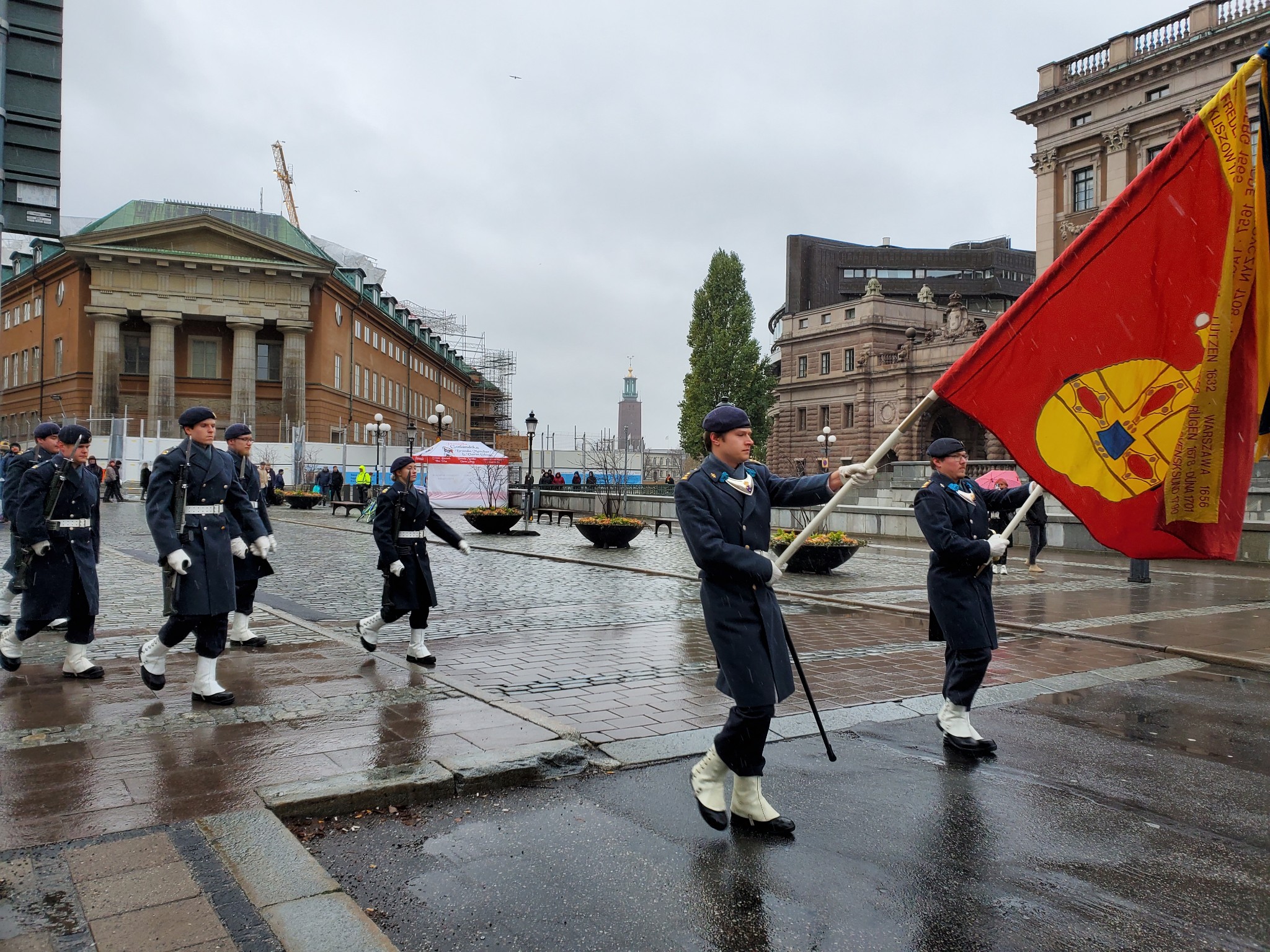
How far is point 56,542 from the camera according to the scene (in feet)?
23.2

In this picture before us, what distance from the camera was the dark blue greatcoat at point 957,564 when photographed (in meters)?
5.52

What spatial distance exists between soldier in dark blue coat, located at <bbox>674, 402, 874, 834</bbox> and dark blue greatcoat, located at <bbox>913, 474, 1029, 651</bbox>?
60.3 inches

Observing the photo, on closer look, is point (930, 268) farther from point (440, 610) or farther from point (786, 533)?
point (440, 610)

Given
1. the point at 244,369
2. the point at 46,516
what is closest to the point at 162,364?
the point at 244,369

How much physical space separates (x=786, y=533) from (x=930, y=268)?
257 feet

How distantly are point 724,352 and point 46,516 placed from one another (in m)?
64.1

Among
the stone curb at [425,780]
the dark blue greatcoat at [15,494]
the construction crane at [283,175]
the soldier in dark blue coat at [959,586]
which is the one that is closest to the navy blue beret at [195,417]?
the dark blue greatcoat at [15,494]

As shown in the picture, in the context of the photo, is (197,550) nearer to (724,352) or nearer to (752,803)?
(752,803)

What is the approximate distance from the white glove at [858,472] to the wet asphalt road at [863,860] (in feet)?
5.25

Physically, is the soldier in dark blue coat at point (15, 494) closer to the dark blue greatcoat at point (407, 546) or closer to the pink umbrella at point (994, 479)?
the dark blue greatcoat at point (407, 546)

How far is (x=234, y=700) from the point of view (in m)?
6.29

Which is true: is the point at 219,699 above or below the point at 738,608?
below

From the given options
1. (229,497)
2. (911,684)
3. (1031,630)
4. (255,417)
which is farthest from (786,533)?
(255,417)

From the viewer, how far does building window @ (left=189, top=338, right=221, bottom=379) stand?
54.7 m
